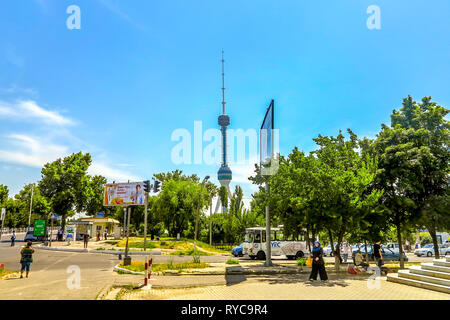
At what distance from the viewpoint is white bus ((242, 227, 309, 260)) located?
27375mm

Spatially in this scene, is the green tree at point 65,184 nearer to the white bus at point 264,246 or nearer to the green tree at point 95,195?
the green tree at point 95,195

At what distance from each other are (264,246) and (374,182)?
441 inches

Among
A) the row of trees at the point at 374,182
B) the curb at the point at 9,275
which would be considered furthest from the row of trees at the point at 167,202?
the curb at the point at 9,275

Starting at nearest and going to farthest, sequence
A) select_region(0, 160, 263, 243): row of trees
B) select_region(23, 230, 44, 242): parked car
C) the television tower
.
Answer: select_region(23, 230, 44, 242): parked car
select_region(0, 160, 263, 243): row of trees
the television tower

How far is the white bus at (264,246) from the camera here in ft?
89.8

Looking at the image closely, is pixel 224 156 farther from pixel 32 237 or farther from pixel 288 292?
pixel 288 292

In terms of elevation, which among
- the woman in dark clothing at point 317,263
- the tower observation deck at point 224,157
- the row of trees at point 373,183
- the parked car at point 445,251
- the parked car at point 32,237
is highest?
the tower observation deck at point 224,157

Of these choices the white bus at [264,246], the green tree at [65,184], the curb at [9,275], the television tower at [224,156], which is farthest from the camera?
the television tower at [224,156]

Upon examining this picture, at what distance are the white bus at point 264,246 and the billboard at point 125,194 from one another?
2643 cm

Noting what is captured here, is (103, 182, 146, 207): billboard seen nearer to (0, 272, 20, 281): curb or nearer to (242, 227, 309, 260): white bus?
(242, 227, 309, 260): white bus

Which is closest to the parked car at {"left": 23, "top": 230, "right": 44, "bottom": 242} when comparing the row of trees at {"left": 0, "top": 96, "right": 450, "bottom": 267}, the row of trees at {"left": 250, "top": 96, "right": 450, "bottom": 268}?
the row of trees at {"left": 0, "top": 96, "right": 450, "bottom": 267}

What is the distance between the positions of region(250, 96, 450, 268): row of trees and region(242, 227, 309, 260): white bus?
4986mm
